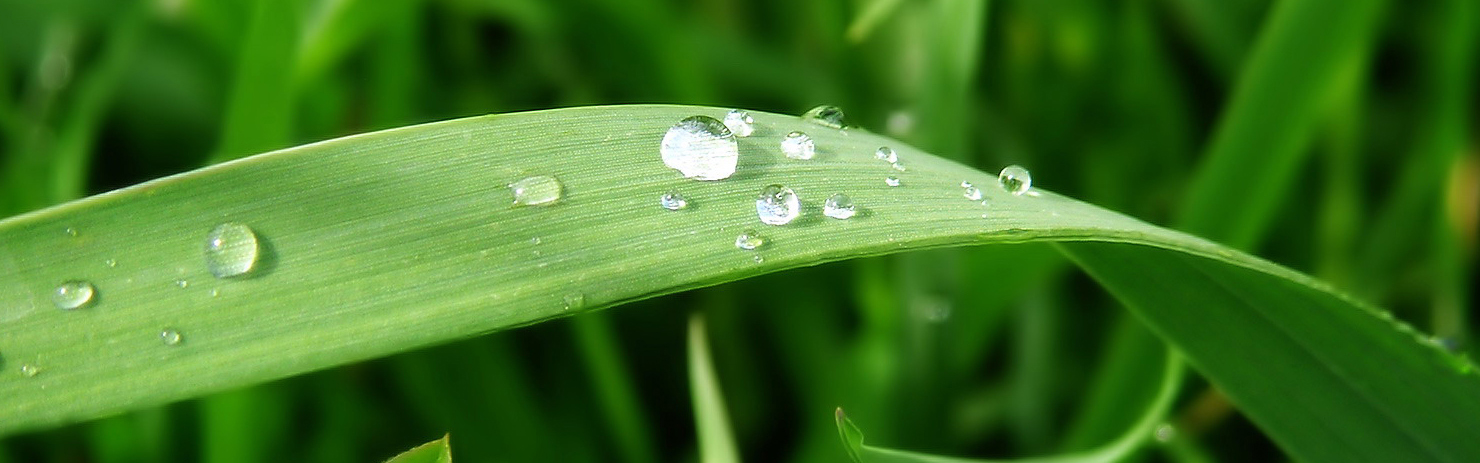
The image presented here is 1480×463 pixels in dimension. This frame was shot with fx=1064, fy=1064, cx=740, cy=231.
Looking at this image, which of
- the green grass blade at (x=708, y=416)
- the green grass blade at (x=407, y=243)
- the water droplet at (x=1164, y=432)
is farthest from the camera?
the water droplet at (x=1164, y=432)

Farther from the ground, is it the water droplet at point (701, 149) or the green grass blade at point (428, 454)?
the water droplet at point (701, 149)

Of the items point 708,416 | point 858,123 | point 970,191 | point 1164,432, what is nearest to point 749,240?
point 970,191

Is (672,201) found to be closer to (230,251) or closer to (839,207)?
(839,207)

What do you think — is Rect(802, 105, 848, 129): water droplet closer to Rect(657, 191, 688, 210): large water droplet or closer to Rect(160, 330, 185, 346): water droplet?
Rect(657, 191, 688, 210): large water droplet

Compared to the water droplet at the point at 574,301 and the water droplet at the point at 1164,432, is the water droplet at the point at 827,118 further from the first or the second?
the water droplet at the point at 1164,432

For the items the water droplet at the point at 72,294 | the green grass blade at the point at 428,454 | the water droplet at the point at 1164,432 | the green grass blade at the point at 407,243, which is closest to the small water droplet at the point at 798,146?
the green grass blade at the point at 407,243

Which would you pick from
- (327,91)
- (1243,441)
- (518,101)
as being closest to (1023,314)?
(1243,441)
